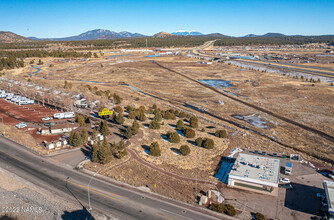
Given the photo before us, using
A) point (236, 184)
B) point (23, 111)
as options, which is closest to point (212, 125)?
point (236, 184)

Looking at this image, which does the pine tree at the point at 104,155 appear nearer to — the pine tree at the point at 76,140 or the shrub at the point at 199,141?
the pine tree at the point at 76,140

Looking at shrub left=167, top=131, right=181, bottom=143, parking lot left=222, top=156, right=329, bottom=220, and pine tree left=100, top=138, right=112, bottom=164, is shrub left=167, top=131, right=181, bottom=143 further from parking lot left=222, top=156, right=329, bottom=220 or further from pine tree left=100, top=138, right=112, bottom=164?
parking lot left=222, top=156, right=329, bottom=220

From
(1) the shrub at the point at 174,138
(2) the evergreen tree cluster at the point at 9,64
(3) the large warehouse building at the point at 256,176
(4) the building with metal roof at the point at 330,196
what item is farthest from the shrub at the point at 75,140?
(2) the evergreen tree cluster at the point at 9,64

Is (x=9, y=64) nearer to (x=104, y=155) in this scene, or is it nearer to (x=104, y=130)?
(x=104, y=130)

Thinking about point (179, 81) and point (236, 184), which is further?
point (179, 81)

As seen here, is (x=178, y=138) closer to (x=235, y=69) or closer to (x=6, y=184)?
(x=6, y=184)
